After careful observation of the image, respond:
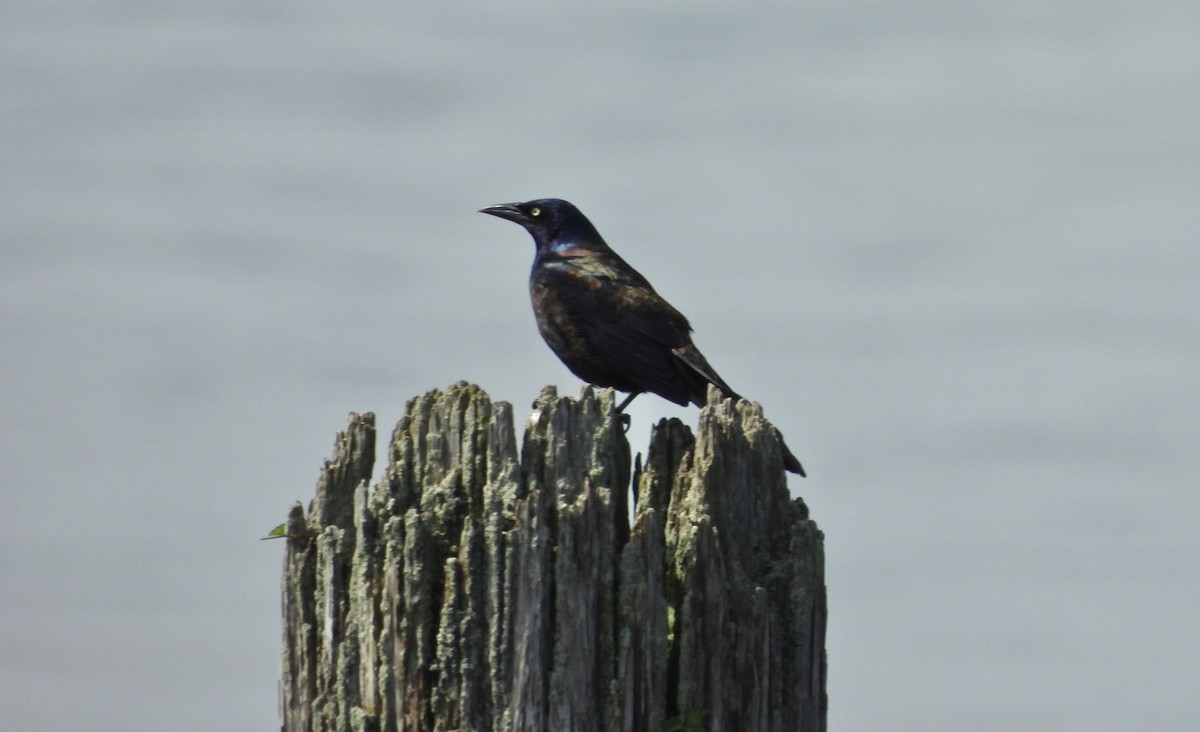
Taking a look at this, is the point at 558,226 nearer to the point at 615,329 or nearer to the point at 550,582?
the point at 615,329

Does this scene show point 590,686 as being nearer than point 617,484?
Yes

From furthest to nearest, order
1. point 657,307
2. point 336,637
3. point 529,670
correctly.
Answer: point 657,307
point 336,637
point 529,670

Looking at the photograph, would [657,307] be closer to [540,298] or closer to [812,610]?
[540,298]

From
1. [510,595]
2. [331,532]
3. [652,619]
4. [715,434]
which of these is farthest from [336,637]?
[715,434]

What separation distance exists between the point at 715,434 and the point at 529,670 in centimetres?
131

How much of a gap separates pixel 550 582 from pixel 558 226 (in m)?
6.86

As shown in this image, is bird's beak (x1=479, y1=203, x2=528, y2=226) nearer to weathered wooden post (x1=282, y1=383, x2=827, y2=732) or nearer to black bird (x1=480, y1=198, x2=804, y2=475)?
black bird (x1=480, y1=198, x2=804, y2=475)

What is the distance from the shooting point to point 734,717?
19.5 feet

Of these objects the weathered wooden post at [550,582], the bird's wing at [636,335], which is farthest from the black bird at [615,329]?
the weathered wooden post at [550,582]

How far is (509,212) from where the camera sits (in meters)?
12.7

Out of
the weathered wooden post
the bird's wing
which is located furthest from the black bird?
the weathered wooden post

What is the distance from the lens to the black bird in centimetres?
1039

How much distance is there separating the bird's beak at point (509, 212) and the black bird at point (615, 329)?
710 mm

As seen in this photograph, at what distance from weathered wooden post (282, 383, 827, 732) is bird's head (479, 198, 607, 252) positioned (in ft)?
19.4
